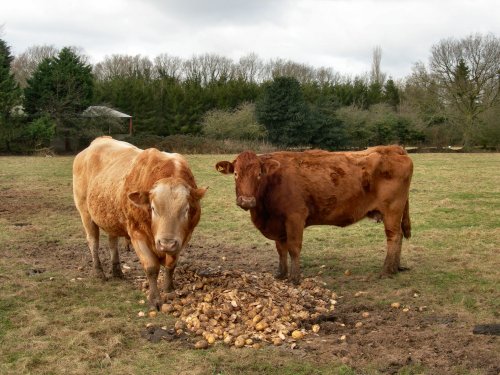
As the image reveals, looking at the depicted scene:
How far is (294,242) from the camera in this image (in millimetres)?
8023

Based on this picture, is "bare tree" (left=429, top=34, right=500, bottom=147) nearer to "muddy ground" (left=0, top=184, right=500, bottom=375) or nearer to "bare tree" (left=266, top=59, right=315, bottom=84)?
"bare tree" (left=266, top=59, right=315, bottom=84)

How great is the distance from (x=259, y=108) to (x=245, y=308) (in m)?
43.9

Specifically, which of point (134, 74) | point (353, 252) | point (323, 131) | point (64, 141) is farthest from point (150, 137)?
point (353, 252)

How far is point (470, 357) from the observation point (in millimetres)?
5184

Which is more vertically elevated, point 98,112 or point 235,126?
point 98,112

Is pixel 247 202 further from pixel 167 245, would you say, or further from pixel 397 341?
pixel 397 341

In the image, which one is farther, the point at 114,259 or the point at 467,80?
the point at 467,80

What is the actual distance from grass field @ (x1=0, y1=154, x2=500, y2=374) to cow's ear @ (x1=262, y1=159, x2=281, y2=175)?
1.80 meters

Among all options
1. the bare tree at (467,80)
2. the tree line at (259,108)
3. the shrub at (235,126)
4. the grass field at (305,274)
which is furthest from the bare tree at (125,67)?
the grass field at (305,274)

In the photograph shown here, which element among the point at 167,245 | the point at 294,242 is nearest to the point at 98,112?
the point at 294,242

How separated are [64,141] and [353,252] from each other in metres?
37.6

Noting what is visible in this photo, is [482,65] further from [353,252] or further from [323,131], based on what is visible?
[353,252]

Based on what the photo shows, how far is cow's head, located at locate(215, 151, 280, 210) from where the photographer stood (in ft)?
24.9

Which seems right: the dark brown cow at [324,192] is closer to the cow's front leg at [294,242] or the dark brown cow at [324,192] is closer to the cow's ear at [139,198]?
the cow's front leg at [294,242]
